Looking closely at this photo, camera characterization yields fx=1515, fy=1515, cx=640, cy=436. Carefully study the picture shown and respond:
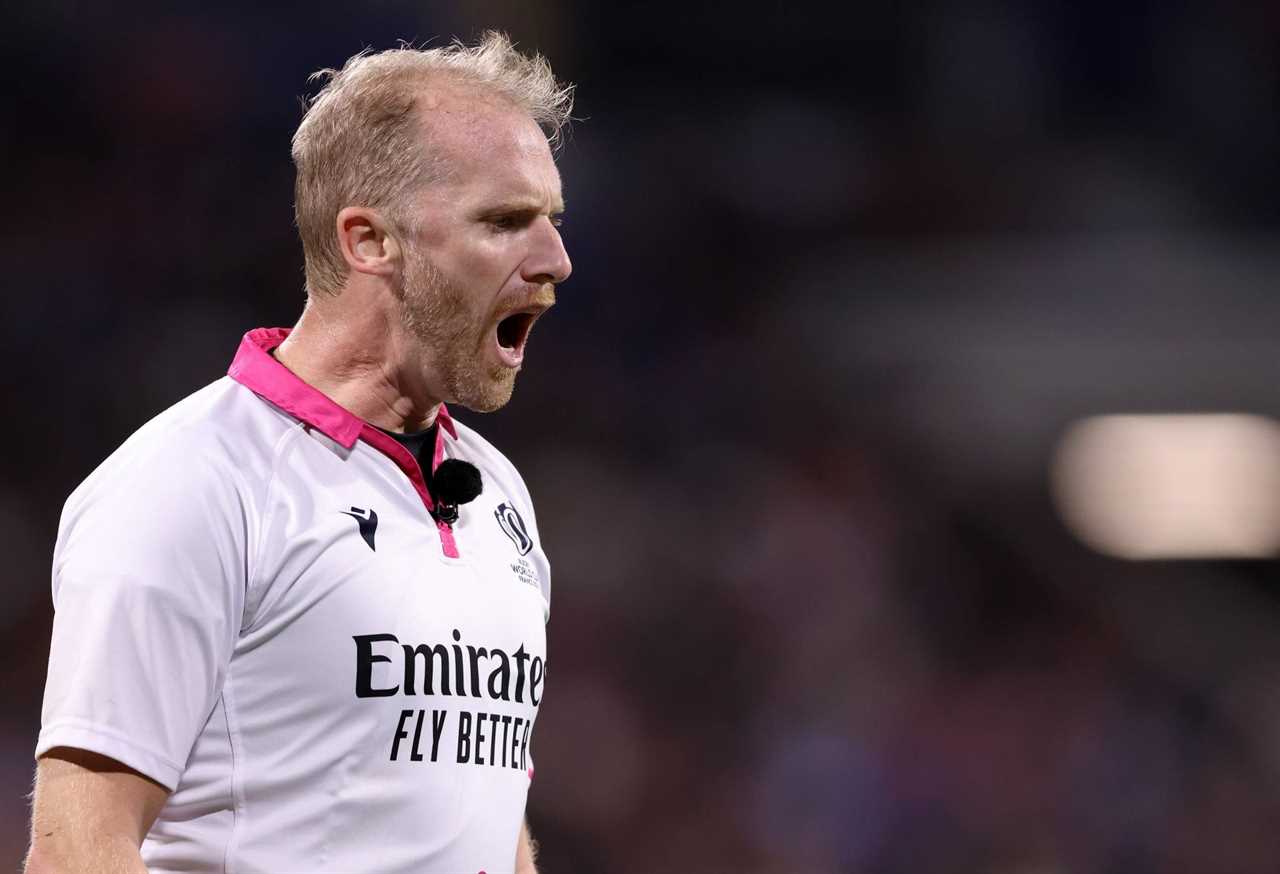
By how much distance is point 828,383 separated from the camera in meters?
6.66

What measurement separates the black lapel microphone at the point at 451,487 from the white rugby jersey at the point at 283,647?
2 cm

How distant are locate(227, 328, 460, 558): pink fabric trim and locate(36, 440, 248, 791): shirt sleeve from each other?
233 mm

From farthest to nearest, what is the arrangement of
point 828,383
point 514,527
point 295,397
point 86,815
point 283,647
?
1. point 828,383
2. point 514,527
3. point 295,397
4. point 283,647
5. point 86,815

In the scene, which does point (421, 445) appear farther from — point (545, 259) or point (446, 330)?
point (545, 259)

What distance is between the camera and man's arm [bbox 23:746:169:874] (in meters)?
1.73

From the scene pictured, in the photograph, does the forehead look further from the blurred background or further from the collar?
the blurred background

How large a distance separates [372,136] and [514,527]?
636 millimetres

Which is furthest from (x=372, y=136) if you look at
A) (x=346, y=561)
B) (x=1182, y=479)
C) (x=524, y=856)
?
(x=1182, y=479)

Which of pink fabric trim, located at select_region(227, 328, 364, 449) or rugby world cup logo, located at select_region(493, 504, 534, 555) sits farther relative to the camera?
rugby world cup logo, located at select_region(493, 504, 534, 555)

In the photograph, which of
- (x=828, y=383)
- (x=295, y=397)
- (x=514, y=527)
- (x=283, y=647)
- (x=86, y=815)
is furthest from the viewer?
(x=828, y=383)

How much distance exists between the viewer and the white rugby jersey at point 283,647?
5.92 ft

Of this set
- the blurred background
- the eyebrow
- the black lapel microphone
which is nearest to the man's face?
the eyebrow

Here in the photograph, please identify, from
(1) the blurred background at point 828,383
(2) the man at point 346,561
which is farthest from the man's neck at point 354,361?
(1) the blurred background at point 828,383

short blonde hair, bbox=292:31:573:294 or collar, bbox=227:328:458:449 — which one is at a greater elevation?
short blonde hair, bbox=292:31:573:294
